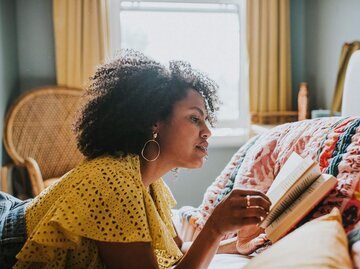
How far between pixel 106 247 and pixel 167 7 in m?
2.60

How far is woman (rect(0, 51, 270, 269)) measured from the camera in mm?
938

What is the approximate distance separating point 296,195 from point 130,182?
0.38 m

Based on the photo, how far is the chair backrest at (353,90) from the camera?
1.93m

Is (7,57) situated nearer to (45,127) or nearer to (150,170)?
(45,127)

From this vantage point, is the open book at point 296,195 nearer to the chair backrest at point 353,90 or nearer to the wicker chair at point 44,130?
the chair backrest at point 353,90

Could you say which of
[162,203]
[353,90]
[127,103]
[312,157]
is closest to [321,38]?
[353,90]

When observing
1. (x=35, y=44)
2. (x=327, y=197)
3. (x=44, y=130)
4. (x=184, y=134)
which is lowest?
(x=44, y=130)

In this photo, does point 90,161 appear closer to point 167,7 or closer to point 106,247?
point 106,247

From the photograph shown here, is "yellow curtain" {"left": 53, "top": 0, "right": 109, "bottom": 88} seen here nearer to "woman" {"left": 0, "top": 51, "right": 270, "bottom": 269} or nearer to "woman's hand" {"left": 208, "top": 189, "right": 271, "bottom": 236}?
"woman" {"left": 0, "top": 51, "right": 270, "bottom": 269}

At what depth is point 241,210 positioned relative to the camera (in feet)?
3.14

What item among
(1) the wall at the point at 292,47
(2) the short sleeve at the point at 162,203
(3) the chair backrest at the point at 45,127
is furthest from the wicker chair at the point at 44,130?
(2) the short sleeve at the point at 162,203

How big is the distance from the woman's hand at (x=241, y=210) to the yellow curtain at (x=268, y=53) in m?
2.24

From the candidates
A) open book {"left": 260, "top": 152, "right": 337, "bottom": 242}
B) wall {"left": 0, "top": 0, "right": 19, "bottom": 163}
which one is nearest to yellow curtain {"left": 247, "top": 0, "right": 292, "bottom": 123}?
wall {"left": 0, "top": 0, "right": 19, "bottom": 163}

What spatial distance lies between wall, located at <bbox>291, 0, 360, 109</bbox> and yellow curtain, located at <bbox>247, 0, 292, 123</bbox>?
0.43 feet
